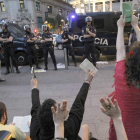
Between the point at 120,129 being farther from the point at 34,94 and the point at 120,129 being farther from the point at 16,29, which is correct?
the point at 16,29

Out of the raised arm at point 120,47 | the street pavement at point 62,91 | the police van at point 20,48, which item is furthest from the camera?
the police van at point 20,48

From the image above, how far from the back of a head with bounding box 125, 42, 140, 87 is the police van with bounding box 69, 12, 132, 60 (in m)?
7.09

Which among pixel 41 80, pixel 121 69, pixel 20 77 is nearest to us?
pixel 121 69

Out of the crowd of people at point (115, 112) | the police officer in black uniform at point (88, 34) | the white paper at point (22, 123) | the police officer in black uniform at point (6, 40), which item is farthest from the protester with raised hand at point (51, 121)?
the police officer in black uniform at point (6, 40)

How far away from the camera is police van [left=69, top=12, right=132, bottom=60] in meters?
7.83

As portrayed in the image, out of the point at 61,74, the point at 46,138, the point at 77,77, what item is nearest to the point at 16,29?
the point at 61,74

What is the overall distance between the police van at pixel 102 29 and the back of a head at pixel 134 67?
7.09 meters

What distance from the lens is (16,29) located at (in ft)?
28.0

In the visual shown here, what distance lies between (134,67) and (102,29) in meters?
7.23

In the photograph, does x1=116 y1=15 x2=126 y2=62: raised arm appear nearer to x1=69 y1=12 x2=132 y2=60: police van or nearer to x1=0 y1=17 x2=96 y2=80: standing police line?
x1=0 y1=17 x2=96 y2=80: standing police line

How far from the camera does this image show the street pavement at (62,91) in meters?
3.07

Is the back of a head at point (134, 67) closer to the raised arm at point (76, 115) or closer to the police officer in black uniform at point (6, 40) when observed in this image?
the raised arm at point (76, 115)

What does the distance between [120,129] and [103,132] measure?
168 centimetres

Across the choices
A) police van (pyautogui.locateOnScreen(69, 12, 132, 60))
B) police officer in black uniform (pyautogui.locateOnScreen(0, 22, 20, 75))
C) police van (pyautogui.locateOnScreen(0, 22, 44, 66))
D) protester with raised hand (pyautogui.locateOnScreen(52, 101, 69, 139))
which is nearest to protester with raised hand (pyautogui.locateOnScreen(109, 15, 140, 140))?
protester with raised hand (pyautogui.locateOnScreen(52, 101, 69, 139))
